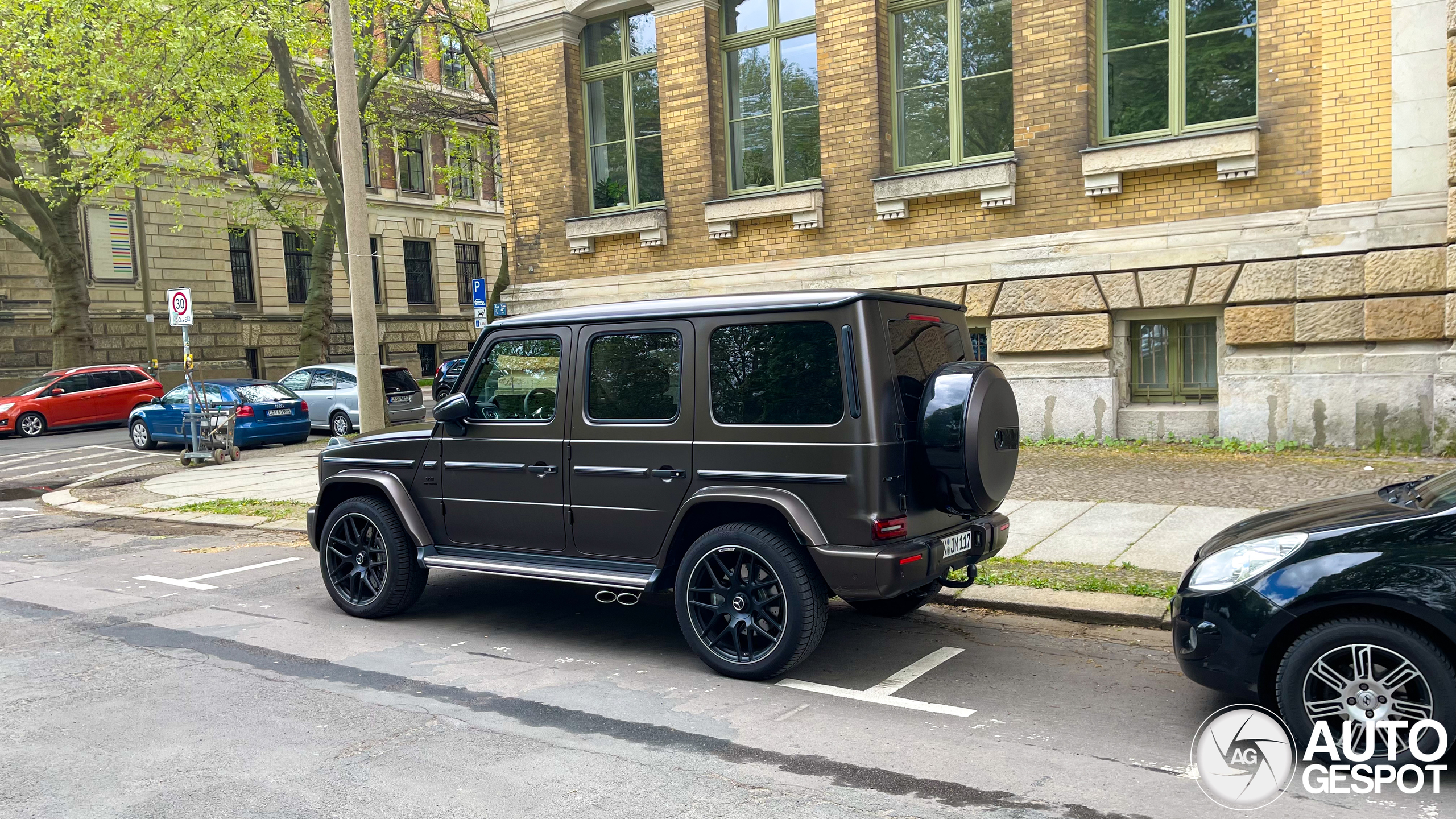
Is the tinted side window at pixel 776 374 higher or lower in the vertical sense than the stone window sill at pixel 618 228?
lower

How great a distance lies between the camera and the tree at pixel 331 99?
19.0 m

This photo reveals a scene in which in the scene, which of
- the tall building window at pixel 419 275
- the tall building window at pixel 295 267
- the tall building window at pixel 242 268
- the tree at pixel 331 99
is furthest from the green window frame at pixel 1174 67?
the tall building window at pixel 419 275

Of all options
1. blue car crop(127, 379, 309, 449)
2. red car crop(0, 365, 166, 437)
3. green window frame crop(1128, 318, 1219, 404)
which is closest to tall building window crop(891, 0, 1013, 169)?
green window frame crop(1128, 318, 1219, 404)

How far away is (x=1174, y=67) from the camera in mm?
11984

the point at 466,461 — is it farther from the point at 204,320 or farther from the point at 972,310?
the point at 204,320

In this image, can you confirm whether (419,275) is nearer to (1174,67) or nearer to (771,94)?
(771,94)

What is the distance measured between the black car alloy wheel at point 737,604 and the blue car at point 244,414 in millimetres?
16040

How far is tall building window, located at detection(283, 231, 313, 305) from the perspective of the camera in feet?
128

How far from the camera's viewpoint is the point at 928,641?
6.02 meters

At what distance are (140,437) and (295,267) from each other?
2025 centimetres

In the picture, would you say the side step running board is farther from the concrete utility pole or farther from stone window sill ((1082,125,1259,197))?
stone window sill ((1082,125,1259,197))

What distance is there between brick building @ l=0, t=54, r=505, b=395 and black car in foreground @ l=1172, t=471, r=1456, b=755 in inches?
1169

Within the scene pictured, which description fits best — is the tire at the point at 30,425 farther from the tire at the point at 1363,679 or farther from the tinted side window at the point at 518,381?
the tire at the point at 1363,679

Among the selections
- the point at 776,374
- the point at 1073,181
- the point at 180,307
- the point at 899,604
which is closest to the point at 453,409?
the point at 776,374
